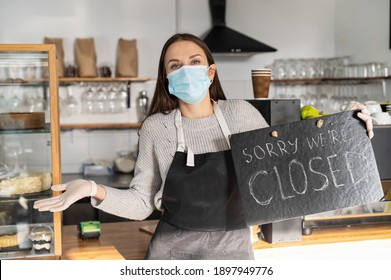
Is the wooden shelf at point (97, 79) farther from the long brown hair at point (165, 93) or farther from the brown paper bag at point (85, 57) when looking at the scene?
the long brown hair at point (165, 93)

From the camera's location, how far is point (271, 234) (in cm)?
235

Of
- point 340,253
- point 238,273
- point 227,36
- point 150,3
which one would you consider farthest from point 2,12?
point 238,273

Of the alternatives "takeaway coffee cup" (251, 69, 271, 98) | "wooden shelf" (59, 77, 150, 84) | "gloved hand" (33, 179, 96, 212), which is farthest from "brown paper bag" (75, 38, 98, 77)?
"gloved hand" (33, 179, 96, 212)

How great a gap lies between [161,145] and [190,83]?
236 millimetres

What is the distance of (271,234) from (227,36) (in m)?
2.97

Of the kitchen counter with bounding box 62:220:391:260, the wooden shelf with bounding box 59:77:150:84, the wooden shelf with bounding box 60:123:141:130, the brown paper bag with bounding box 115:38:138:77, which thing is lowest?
the kitchen counter with bounding box 62:220:391:260

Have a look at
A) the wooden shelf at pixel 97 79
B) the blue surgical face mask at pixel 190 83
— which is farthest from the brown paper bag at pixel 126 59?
the blue surgical face mask at pixel 190 83

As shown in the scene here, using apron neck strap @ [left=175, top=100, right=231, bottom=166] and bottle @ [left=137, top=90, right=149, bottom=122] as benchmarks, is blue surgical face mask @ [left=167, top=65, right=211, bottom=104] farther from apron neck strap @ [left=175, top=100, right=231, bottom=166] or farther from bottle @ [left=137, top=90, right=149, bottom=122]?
bottle @ [left=137, top=90, right=149, bottom=122]

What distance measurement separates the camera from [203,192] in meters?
1.91

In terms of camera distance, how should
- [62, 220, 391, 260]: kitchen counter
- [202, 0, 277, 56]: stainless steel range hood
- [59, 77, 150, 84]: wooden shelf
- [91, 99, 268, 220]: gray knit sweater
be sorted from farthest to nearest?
[202, 0, 277, 56]: stainless steel range hood → [59, 77, 150, 84]: wooden shelf → [62, 220, 391, 260]: kitchen counter → [91, 99, 268, 220]: gray knit sweater

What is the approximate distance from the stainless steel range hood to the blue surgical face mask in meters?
2.91

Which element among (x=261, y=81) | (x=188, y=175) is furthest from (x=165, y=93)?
(x=261, y=81)

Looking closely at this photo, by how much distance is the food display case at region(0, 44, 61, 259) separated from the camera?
Answer: 2.11 metres

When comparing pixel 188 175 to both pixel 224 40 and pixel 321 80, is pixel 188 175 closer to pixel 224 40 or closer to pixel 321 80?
pixel 224 40
